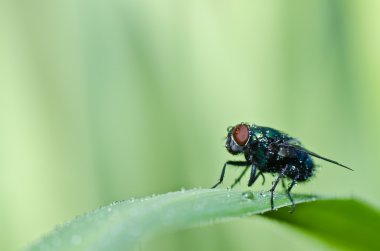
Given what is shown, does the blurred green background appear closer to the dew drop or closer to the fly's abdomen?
the fly's abdomen

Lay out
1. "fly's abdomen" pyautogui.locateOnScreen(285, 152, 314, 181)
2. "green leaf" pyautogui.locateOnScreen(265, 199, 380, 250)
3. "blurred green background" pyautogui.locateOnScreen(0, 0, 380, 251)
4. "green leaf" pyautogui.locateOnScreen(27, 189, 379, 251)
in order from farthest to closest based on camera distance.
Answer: "blurred green background" pyautogui.locateOnScreen(0, 0, 380, 251), "fly's abdomen" pyautogui.locateOnScreen(285, 152, 314, 181), "green leaf" pyautogui.locateOnScreen(265, 199, 380, 250), "green leaf" pyautogui.locateOnScreen(27, 189, 379, 251)

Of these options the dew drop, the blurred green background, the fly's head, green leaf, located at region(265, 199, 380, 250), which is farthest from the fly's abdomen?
the dew drop

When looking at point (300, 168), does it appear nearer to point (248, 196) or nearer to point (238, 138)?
point (238, 138)

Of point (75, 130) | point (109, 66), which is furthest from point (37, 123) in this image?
point (109, 66)

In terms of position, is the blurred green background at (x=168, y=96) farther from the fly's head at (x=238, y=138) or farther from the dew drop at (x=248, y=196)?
the dew drop at (x=248, y=196)

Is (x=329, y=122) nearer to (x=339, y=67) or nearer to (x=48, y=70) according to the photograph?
(x=339, y=67)
